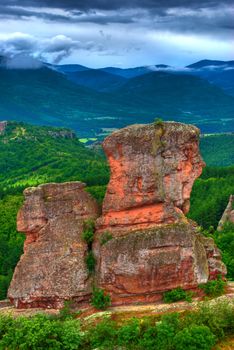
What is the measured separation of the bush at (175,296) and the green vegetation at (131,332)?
1667 millimetres

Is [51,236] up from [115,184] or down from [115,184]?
down

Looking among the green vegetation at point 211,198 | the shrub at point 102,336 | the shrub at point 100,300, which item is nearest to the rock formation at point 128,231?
the shrub at point 100,300

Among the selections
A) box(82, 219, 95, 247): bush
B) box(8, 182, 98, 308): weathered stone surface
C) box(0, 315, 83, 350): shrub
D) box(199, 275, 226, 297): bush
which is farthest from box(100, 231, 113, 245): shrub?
box(199, 275, 226, 297): bush

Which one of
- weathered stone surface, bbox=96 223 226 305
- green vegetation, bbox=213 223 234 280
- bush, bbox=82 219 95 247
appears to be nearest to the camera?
weathered stone surface, bbox=96 223 226 305

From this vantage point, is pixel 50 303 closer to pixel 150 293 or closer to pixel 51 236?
pixel 51 236

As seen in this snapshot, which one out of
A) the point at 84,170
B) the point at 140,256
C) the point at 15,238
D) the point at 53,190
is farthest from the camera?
the point at 84,170

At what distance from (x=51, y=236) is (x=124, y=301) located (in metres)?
6.75

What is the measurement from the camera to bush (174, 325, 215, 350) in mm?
30859

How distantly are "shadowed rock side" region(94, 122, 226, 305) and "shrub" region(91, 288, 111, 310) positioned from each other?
0.60 m

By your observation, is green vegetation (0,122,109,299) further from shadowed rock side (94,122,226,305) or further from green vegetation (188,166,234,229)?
shadowed rock side (94,122,226,305)

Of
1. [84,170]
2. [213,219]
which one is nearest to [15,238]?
[213,219]

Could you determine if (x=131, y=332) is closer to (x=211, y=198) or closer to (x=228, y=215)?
(x=228, y=215)

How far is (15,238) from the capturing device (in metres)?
83.4

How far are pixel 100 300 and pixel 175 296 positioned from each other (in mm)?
5006
